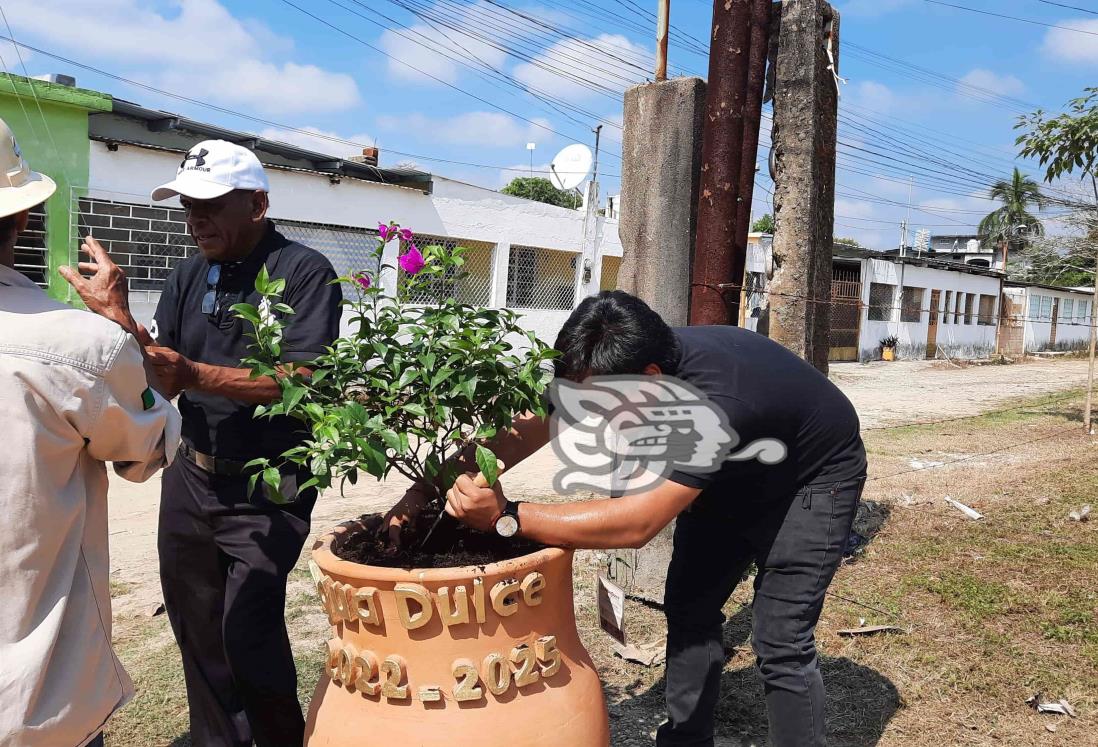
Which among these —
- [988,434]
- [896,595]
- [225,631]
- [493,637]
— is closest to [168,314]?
[225,631]

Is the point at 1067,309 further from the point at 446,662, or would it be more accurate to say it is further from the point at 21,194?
the point at 21,194

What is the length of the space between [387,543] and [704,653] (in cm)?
98

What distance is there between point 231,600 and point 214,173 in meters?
1.09

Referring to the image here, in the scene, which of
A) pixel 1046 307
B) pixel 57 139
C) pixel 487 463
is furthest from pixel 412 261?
pixel 1046 307

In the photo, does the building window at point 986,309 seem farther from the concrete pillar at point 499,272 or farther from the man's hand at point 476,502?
the man's hand at point 476,502

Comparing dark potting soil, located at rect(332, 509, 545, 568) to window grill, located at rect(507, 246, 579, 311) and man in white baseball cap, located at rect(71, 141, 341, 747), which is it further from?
window grill, located at rect(507, 246, 579, 311)

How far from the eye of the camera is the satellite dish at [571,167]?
14.6 m

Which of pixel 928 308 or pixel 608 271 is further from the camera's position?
pixel 928 308

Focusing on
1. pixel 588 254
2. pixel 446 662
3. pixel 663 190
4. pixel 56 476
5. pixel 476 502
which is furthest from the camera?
pixel 588 254

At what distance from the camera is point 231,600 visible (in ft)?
7.24

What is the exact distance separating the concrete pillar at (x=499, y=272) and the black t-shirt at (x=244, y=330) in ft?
40.7

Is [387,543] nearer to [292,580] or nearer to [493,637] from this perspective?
[493,637]

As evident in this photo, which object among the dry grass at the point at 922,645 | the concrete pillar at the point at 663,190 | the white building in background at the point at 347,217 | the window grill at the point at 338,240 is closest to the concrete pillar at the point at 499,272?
the white building in background at the point at 347,217

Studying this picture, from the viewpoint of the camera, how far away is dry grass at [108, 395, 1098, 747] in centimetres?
284
